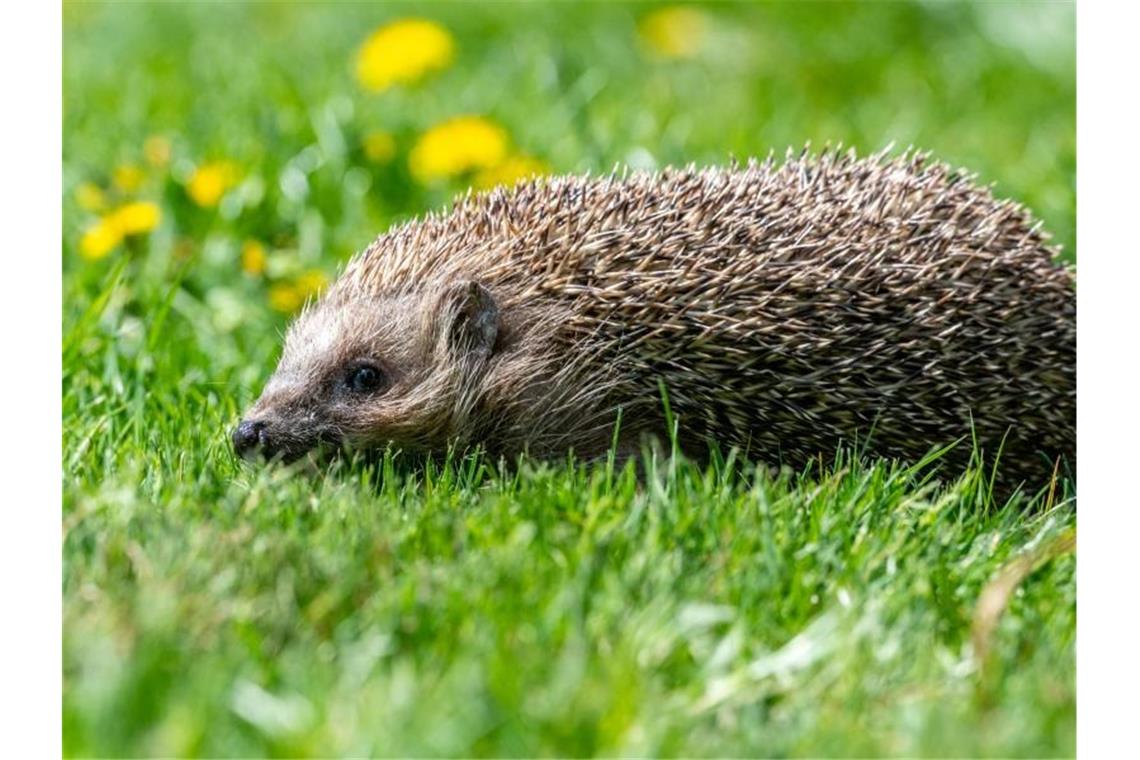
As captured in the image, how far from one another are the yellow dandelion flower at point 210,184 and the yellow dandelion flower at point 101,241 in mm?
433

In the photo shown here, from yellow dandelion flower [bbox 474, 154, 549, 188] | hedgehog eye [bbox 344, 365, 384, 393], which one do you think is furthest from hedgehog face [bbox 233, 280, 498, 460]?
yellow dandelion flower [bbox 474, 154, 549, 188]

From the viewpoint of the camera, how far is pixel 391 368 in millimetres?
5289

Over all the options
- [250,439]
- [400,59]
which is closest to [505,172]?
[400,59]

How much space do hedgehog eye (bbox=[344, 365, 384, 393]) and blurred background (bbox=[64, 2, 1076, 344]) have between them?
1353 mm

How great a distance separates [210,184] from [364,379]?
241 centimetres

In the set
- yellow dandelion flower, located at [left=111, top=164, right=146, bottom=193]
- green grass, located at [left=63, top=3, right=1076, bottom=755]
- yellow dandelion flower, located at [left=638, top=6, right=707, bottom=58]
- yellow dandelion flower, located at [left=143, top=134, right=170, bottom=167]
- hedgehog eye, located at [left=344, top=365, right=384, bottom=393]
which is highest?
yellow dandelion flower, located at [left=638, top=6, right=707, bottom=58]

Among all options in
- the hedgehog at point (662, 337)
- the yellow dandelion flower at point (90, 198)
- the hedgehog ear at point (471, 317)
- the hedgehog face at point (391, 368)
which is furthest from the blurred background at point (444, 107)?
the hedgehog ear at point (471, 317)

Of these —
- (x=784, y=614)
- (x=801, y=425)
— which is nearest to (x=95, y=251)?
(x=801, y=425)

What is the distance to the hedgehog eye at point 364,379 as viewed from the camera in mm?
5246

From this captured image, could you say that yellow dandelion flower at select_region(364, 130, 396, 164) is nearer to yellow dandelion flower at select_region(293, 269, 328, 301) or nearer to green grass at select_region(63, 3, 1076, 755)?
green grass at select_region(63, 3, 1076, 755)

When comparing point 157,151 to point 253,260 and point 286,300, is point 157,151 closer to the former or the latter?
point 253,260

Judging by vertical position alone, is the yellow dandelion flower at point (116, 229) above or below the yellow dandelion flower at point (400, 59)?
below

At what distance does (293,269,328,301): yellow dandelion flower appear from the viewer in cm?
670

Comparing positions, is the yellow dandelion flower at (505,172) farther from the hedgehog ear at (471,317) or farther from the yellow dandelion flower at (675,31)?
the yellow dandelion flower at (675,31)
